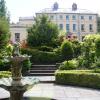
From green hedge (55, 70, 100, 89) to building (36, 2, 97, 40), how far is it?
51.7 meters

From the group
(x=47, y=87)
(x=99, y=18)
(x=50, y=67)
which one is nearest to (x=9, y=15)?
(x=99, y=18)

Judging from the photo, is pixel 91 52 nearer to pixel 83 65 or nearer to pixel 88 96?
pixel 83 65

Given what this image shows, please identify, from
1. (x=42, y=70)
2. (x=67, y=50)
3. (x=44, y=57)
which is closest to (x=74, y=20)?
(x=44, y=57)

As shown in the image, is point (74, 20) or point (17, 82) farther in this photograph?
point (74, 20)

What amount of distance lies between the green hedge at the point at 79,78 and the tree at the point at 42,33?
14.6 metres

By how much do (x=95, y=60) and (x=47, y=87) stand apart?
7507mm

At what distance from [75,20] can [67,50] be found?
1803 inches

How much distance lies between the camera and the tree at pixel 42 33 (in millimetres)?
35094

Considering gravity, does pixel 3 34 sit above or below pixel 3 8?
below

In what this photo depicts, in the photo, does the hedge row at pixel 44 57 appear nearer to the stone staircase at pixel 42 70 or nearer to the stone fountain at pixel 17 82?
the stone staircase at pixel 42 70

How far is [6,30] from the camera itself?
1230 inches

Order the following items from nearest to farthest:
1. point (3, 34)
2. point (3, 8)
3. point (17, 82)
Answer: point (17, 82) < point (3, 34) < point (3, 8)

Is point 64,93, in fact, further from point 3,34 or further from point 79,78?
point 3,34

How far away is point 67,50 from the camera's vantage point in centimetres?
2758
